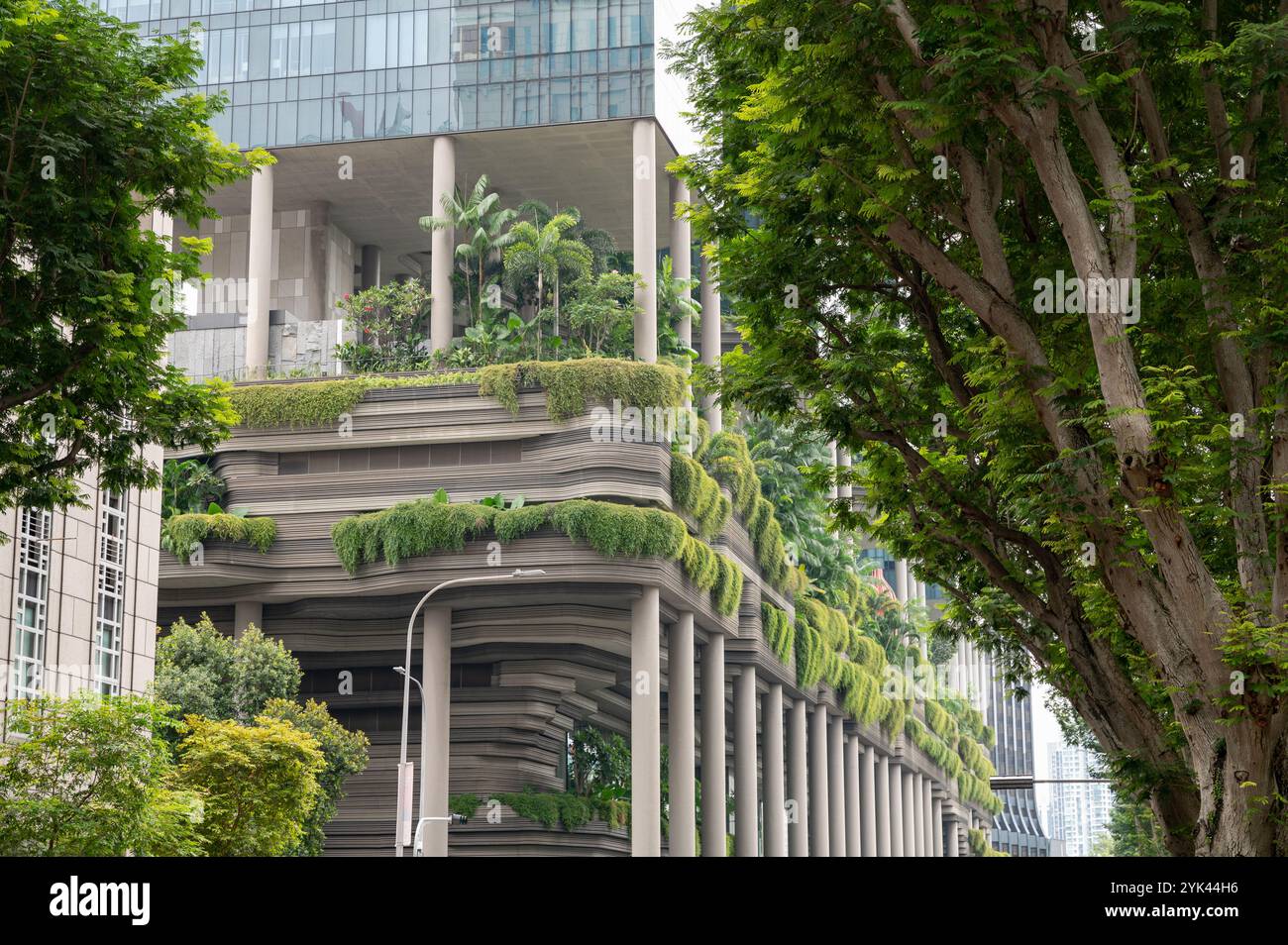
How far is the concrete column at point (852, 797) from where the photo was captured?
275ft

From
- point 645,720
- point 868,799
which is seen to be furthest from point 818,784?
point 645,720

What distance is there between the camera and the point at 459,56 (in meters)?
60.9

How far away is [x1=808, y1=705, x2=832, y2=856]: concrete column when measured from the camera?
74.1m

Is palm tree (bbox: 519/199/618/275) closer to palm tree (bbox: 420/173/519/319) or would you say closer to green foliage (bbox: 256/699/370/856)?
palm tree (bbox: 420/173/519/319)

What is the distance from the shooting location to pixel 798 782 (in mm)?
70250

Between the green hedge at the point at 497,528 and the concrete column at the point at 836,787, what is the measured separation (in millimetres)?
31524

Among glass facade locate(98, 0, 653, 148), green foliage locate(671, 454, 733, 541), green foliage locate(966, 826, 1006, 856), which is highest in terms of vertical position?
glass facade locate(98, 0, 653, 148)

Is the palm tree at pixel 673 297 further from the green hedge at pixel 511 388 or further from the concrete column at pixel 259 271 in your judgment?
the concrete column at pixel 259 271

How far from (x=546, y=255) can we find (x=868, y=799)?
149ft

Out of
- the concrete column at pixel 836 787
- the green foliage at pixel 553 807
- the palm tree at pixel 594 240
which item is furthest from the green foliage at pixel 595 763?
the concrete column at pixel 836 787

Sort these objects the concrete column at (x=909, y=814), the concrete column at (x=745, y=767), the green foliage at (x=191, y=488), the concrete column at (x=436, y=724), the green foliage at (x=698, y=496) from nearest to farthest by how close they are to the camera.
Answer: the concrete column at (x=436, y=724)
the green foliage at (x=698, y=496)
the green foliage at (x=191, y=488)
the concrete column at (x=745, y=767)
the concrete column at (x=909, y=814)

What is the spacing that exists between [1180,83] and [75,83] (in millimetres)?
11209

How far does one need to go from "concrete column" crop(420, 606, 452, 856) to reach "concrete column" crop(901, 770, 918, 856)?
58.6 meters

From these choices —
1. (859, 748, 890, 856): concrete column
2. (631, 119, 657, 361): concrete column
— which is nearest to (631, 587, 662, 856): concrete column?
(631, 119, 657, 361): concrete column
